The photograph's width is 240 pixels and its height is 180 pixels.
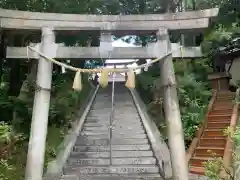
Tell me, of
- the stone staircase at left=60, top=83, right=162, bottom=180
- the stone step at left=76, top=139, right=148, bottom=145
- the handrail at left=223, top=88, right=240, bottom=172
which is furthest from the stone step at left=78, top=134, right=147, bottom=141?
the handrail at left=223, top=88, right=240, bottom=172

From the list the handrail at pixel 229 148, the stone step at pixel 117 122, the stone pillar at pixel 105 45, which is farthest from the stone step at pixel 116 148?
the stone pillar at pixel 105 45

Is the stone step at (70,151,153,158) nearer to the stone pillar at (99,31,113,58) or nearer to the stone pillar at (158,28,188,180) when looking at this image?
the stone pillar at (158,28,188,180)

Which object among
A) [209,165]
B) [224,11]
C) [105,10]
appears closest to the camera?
[209,165]

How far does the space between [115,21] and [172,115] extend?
294cm

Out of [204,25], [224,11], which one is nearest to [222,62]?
[224,11]

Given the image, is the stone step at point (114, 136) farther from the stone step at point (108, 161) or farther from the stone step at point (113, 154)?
the stone step at point (108, 161)

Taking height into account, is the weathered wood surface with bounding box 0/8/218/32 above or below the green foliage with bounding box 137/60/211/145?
above

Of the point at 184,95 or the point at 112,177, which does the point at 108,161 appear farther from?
the point at 184,95

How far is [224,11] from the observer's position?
13266mm

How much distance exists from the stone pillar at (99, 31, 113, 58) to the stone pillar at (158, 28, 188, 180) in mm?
1324

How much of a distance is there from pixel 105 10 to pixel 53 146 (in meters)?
6.63

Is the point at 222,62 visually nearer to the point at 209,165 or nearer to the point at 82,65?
the point at 82,65

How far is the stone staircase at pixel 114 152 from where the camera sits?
30.7ft

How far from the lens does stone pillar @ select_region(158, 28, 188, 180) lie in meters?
8.24
